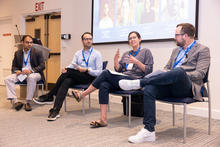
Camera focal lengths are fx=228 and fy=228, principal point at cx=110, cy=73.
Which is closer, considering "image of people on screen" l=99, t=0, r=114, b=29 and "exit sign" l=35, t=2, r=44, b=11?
"image of people on screen" l=99, t=0, r=114, b=29

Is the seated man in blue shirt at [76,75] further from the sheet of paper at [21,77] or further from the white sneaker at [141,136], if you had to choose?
the white sneaker at [141,136]

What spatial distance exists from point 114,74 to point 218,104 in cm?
167

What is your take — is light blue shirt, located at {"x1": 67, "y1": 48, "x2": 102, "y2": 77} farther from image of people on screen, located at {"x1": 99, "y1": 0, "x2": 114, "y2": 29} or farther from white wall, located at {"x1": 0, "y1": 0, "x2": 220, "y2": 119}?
image of people on screen, located at {"x1": 99, "y1": 0, "x2": 114, "y2": 29}

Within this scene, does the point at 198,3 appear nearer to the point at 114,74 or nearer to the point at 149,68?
the point at 149,68

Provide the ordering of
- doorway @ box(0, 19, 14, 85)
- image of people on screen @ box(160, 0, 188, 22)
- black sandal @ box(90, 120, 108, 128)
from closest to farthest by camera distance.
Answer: black sandal @ box(90, 120, 108, 128) → image of people on screen @ box(160, 0, 188, 22) → doorway @ box(0, 19, 14, 85)

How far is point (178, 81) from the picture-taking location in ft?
6.53

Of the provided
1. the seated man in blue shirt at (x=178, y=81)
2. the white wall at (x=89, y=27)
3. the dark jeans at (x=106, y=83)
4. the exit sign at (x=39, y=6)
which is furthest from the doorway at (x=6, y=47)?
the seated man in blue shirt at (x=178, y=81)

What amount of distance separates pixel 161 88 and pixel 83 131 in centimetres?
91

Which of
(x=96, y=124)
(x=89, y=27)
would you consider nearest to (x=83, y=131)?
(x=96, y=124)

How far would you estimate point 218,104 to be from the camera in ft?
10.4

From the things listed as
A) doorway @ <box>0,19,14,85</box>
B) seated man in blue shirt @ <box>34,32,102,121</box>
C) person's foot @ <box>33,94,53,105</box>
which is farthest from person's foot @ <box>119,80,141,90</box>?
doorway @ <box>0,19,14,85</box>

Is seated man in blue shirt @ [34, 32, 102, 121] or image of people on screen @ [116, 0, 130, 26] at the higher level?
image of people on screen @ [116, 0, 130, 26]

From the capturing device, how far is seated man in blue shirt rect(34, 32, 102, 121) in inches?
112

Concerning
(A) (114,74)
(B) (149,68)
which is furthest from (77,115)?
(B) (149,68)
